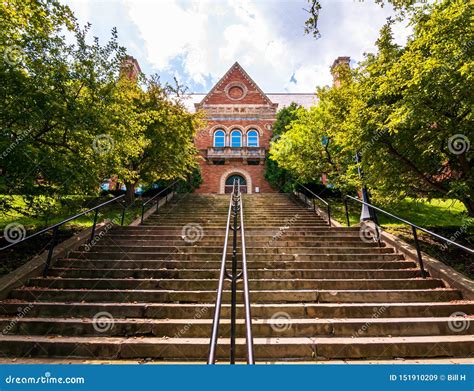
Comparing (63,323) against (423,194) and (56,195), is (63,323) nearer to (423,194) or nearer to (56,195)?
(56,195)

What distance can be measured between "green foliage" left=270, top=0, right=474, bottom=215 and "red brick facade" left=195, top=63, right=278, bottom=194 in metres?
13.4

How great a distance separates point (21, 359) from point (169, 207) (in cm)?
901

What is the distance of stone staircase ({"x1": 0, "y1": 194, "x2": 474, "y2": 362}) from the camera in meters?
3.26

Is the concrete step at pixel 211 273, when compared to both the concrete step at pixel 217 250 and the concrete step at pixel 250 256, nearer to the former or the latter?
the concrete step at pixel 250 256

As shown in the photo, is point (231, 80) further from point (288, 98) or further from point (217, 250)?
point (217, 250)

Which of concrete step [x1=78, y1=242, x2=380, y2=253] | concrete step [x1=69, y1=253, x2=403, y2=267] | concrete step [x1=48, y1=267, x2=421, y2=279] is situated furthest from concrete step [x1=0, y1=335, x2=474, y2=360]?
concrete step [x1=78, y1=242, x2=380, y2=253]

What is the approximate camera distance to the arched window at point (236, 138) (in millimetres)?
23672

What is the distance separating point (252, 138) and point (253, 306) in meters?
21.1

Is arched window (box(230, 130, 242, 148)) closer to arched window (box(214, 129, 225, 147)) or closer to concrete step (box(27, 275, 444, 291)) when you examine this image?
arched window (box(214, 129, 225, 147))

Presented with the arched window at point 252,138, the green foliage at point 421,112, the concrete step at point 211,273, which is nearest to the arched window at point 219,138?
the arched window at point 252,138

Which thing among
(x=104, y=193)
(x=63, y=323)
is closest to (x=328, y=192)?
(x=104, y=193)

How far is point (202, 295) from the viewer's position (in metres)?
4.50

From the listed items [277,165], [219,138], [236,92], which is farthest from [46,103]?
[236,92]

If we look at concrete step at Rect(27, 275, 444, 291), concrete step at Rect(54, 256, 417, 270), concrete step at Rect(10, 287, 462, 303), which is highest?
concrete step at Rect(54, 256, 417, 270)
